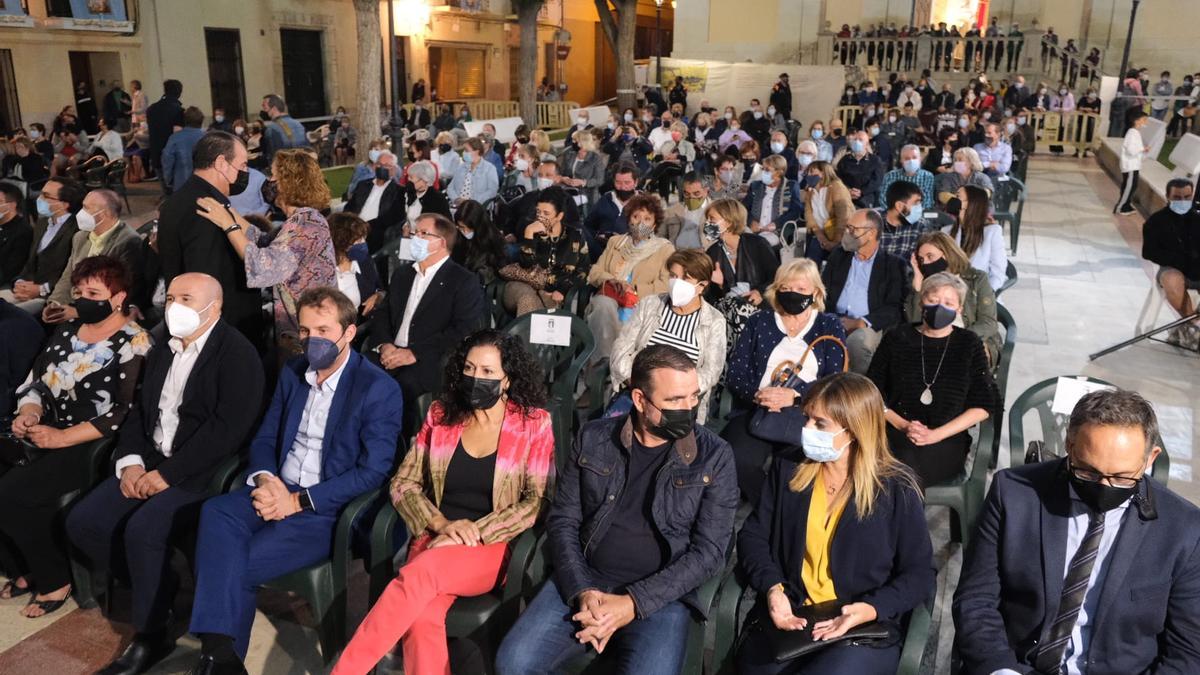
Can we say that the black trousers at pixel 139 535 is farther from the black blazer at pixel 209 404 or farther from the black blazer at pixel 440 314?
the black blazer at pixel 440 314

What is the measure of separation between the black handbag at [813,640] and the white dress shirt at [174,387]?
256 cm

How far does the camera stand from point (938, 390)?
165 inches

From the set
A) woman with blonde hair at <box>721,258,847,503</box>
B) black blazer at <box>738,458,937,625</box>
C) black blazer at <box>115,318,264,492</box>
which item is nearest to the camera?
black blazer at <box>738,458,937,625</box>

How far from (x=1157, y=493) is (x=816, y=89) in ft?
81.6

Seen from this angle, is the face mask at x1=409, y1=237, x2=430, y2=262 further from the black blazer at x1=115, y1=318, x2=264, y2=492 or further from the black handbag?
the black handbag

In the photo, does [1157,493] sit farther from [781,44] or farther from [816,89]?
[781,44]

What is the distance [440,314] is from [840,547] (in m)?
2.68

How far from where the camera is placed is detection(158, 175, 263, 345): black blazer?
4.50 metres

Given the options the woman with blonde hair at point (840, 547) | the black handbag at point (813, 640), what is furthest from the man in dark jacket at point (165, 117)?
the black handbag at point (813, 640)

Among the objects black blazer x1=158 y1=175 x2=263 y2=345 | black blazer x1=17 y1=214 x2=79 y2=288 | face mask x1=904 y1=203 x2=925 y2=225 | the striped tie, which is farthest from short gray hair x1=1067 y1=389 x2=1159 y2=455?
black blazer x1=17 y1=214 x2=79 y2=288

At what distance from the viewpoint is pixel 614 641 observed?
309 cm

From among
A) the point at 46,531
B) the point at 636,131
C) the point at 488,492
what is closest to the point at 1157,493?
the point at 488,492

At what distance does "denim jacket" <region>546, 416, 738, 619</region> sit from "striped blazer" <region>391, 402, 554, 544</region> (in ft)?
0.56

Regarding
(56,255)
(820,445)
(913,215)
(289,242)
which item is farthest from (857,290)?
(56,255)
